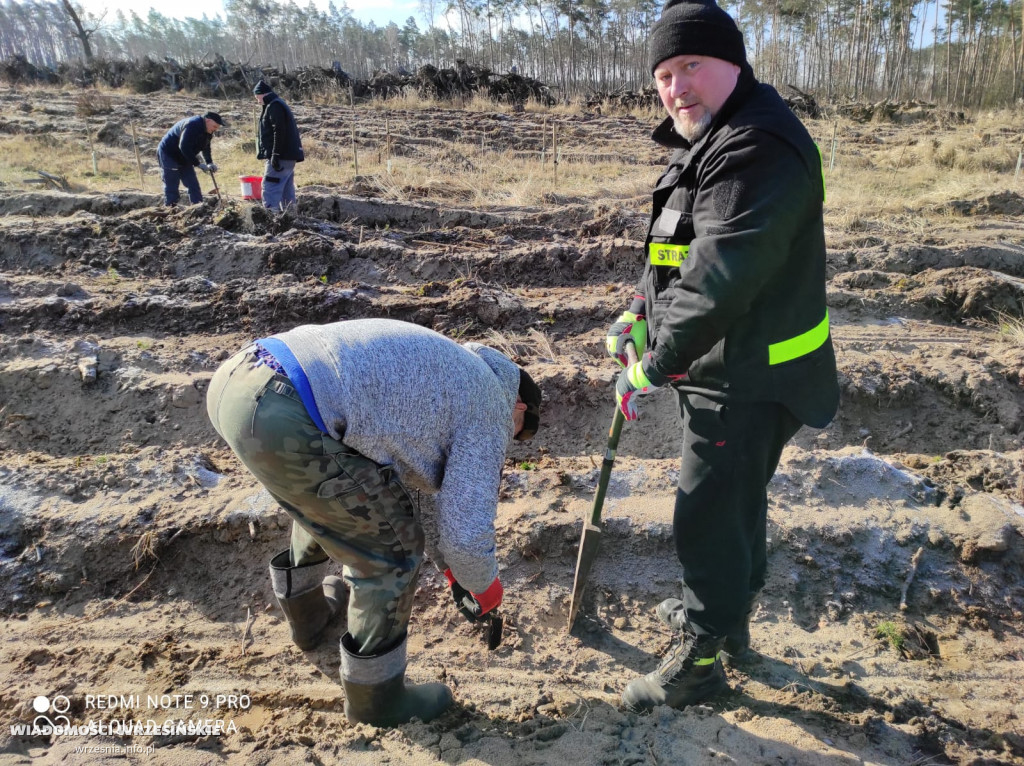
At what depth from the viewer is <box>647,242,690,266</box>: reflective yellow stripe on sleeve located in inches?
74.9

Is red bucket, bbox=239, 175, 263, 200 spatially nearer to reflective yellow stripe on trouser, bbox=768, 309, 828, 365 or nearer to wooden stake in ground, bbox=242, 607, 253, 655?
wooden stake in ground, bbox=242, 607, 253, 655

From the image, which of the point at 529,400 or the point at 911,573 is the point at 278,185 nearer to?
the point at 529,400

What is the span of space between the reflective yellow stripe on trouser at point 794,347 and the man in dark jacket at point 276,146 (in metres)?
7.01

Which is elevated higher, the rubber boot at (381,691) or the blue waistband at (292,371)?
the blue waistband at (292,371)

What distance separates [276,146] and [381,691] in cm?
702

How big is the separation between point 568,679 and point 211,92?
24.5m

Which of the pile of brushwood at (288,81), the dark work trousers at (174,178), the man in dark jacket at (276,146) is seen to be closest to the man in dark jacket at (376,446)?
the man in dark jacket at (276,146)

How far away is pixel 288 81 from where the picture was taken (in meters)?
21.3

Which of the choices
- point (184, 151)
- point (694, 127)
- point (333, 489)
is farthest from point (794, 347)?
point (184, 151)

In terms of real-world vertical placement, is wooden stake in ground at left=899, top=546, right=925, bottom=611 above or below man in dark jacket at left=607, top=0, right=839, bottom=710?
below

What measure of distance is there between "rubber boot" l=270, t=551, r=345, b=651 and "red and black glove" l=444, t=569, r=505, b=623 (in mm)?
644

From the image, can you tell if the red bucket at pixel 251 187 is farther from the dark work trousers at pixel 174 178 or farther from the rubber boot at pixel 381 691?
the rubber boot at pixel 381 691

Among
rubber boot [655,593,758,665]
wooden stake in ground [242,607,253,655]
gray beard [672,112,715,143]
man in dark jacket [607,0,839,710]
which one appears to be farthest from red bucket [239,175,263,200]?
rubber boot [655,593,758,665]

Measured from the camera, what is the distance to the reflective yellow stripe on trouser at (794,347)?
182cm
